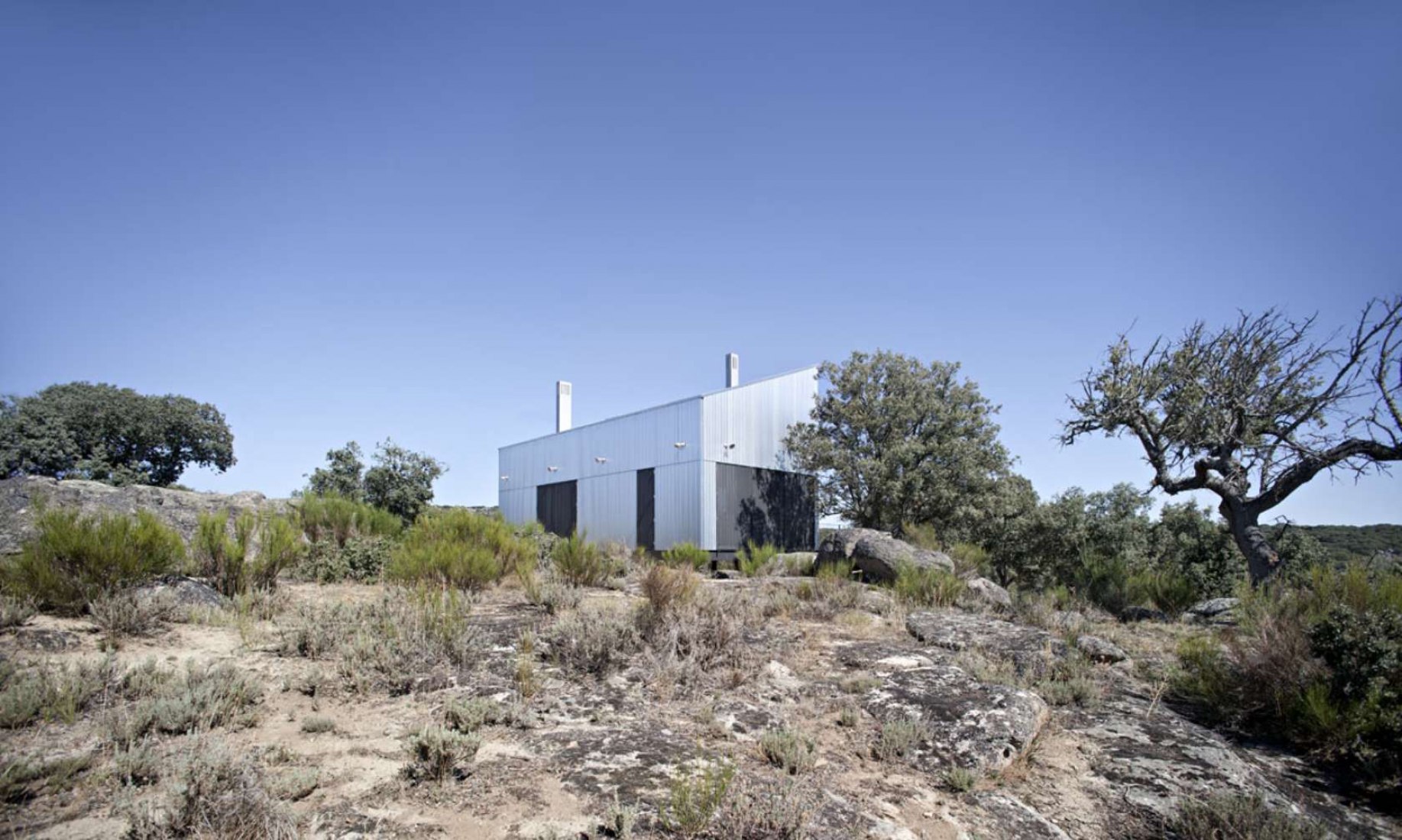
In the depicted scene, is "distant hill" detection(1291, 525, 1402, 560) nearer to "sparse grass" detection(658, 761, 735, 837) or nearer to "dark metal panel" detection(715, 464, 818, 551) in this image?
"dark metal panel" detection(715, 464, 818, 551)

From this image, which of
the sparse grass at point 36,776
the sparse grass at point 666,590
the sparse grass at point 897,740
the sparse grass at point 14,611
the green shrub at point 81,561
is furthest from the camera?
the sparse grass at point 666,590

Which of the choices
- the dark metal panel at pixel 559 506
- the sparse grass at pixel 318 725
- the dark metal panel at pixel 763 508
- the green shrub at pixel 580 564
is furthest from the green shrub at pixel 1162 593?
the dark metal panel at pixel 559 506

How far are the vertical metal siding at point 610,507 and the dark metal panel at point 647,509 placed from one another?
0.99ft

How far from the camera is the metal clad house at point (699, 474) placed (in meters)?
25.2

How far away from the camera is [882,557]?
1598cm

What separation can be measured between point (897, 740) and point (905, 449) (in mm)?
19463

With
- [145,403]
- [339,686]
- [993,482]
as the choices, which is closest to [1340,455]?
[993,482]

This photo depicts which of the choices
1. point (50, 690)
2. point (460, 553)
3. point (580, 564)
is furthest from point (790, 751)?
point (580, 564)

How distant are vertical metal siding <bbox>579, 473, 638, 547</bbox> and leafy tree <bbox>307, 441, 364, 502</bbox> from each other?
9.20 meters

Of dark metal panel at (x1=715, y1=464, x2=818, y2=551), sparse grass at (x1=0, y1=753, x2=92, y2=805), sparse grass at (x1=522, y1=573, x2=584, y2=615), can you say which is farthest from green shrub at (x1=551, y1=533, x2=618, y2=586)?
dark metal panel at (x1=715, y1=464, x2=818, y2=551)

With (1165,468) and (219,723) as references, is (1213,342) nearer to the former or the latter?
(1165,468)

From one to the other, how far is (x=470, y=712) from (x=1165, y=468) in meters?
17.2

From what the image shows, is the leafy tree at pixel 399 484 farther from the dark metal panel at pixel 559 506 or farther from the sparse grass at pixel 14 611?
the sparse grass at pixel 14 611

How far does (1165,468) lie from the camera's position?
1622cm
